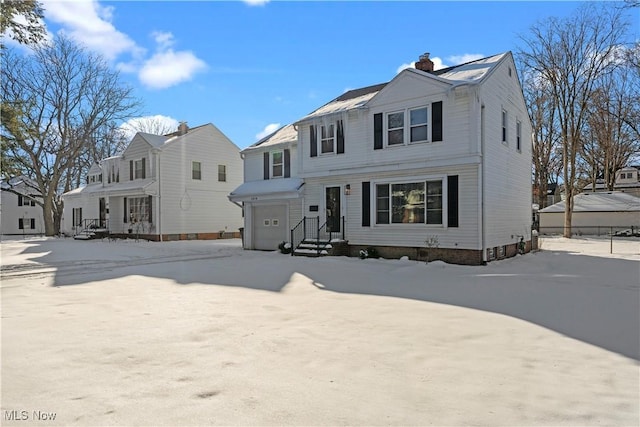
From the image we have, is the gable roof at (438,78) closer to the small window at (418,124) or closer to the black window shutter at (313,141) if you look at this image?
the black window shutter at (313,141)

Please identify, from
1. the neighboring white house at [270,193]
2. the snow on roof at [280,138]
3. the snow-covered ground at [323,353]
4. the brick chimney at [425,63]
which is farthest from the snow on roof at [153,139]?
the snow-covered ground at [323,353]

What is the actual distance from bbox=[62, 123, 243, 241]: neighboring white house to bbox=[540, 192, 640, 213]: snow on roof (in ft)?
78.8

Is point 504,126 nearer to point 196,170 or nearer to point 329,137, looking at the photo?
point 329,137

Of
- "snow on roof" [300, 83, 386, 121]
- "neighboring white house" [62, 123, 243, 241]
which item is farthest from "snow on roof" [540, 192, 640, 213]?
"neighboring white house" [62, 123, 243, 241]

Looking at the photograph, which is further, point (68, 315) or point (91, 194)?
point (91, 194)

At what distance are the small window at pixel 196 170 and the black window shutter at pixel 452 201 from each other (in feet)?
56.8

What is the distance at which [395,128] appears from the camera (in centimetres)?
1389

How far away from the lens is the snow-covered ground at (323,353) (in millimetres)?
3074

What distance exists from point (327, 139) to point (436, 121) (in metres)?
4.44

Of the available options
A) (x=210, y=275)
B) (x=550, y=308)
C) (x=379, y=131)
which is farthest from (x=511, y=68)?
(x=210, y=275)

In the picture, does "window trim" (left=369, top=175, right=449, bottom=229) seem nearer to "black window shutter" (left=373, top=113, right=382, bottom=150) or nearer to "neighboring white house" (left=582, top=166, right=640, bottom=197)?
"black window shutter" (left=373, top=113, right=382, bottom=150)

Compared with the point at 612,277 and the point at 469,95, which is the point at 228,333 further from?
the point at 469,95

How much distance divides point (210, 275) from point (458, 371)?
764 cm

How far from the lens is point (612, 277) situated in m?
9.30
